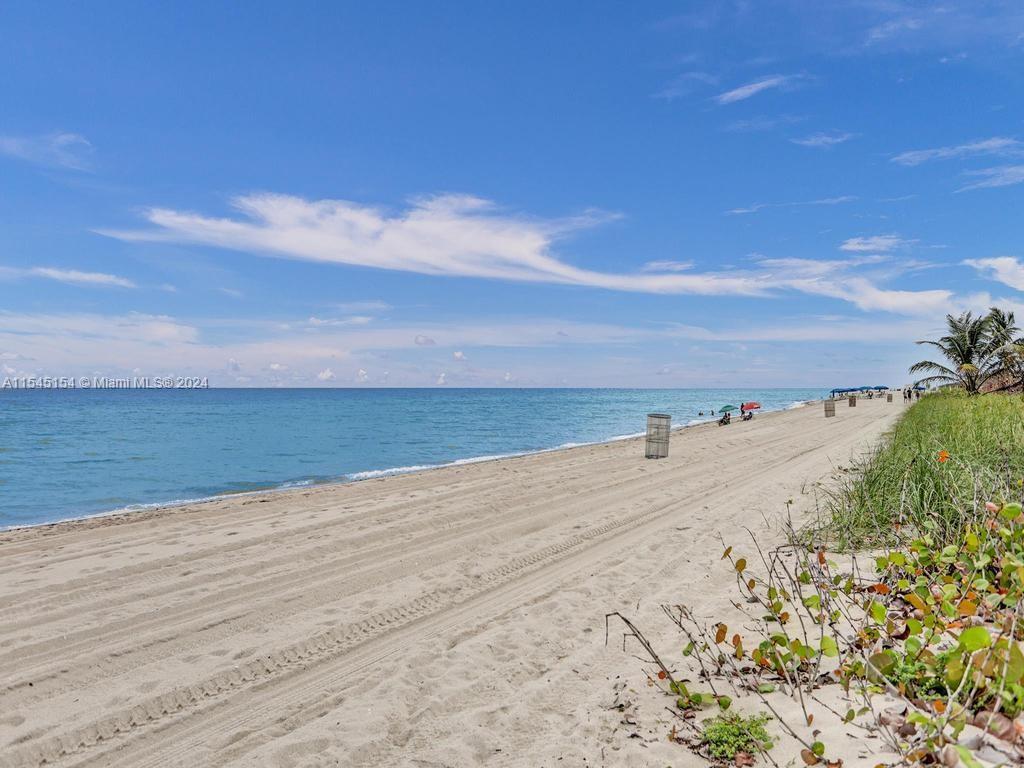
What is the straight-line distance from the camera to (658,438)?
17.2 m

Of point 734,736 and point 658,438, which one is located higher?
point 658,438

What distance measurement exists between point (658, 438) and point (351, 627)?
13124 millimetres

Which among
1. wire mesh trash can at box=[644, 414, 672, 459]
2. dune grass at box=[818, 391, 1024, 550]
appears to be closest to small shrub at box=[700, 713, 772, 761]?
dune grass at box=[818, 391, 1024, 550]

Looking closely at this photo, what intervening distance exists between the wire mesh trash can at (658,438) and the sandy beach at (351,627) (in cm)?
609

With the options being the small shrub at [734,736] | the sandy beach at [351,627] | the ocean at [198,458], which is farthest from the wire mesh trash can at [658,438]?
the small shrub at [734,736]

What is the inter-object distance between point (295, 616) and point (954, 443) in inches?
321

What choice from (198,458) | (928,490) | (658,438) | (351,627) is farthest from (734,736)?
(198,458)

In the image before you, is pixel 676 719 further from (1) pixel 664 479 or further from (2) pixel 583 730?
(1) pixel 664 479

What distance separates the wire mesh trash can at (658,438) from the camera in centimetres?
1708

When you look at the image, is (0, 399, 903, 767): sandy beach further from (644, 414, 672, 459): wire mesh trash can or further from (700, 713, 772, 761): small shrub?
(644, 414, 672, 459): wire mesh trash can

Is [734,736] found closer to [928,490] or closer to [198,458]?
[928,490]

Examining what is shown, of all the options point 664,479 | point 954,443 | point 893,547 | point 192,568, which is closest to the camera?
point 893,547

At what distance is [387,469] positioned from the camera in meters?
19.7

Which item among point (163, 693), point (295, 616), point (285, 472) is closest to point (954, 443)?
point (295, 616)
